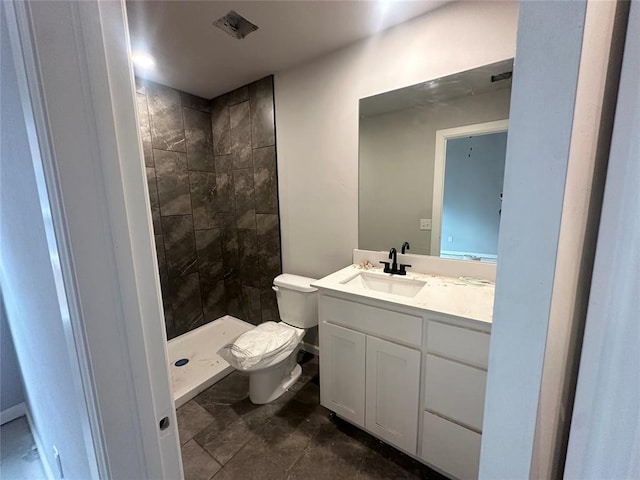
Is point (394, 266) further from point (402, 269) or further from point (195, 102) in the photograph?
point (195, 102)

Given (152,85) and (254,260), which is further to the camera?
(254,260)

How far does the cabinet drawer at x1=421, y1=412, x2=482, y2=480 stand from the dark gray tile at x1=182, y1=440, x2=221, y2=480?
42.1 inches

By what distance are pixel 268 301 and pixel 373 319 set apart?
1418mm

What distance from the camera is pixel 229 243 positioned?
2779 mm

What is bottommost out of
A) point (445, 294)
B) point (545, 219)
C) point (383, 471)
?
point (383, 471)

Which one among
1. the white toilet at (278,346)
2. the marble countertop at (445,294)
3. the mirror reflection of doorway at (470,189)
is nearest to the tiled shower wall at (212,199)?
the white toilet at (278,346)

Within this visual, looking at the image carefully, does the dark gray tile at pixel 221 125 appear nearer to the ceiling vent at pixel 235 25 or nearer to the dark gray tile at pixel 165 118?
the dark gray tile at pixel 165 118

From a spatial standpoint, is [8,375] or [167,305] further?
[167,305]

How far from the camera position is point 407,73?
1.58m

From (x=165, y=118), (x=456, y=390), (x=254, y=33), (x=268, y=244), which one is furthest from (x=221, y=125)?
(x=456, y=390)

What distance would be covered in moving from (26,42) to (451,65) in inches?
65.8

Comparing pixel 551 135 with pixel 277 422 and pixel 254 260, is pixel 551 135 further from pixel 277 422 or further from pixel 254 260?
pixel 254 260

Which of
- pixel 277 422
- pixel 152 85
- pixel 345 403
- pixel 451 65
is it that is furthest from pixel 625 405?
pixel 152 85

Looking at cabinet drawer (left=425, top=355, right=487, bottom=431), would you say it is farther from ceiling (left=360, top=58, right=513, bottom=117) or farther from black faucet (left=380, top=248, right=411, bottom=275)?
ceiling (left=360, top=58, right=513, bottom=117)
